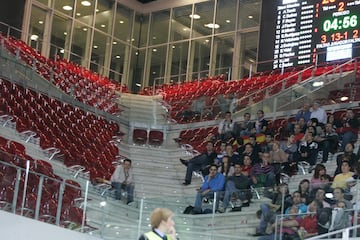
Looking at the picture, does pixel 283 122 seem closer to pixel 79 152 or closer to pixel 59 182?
pixel 79 152

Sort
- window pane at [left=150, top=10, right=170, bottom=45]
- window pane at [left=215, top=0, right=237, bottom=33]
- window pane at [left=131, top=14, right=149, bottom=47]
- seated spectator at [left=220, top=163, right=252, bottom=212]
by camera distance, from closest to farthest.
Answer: seated spectator at [left=220, top=163, right=252, bottom=212] < window pane at [left=215, top=0, right=237, bottom=33] < window pane at [left=150, top=10, right=170, bottom=45] < window pane at [left=131, top=14, right=149, bottom=47]

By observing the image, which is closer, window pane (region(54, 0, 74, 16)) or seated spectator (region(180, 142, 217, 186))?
seated spectator (region(180, 142, 217, 186))

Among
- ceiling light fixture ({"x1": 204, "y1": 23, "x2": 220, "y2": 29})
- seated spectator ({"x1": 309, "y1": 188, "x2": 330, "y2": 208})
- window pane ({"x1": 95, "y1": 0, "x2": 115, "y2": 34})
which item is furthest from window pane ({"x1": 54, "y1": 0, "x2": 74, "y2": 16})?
seated spectator ({"x1": 309, "y1": 188, "x2": 330, "y2": 208})

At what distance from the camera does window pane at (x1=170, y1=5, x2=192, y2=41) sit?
98.6 feet

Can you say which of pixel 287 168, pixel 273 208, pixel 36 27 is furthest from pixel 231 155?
pixel 36 27

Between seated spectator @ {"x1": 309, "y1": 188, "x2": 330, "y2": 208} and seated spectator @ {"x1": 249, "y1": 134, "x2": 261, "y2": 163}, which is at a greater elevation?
seated spectator @ {"x1": 249, "y1": 134, "x2": 261, "y2": 163}

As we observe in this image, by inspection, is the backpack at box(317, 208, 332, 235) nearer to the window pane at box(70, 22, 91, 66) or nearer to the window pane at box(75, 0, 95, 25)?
the window pane at box(70, 22, 91, 66)

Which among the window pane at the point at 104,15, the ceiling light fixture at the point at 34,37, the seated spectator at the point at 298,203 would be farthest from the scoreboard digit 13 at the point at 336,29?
the window pane at the point at 104,15

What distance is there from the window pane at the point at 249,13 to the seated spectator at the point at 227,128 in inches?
353

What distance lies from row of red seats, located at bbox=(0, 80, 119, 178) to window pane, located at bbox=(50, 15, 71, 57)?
706 cm

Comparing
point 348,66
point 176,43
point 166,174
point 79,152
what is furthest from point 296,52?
point 176,43

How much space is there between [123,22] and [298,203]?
20053 mm

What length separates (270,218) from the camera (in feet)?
37.7

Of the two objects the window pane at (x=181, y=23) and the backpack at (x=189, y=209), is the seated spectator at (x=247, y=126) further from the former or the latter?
the window pane at (x=181, y=23)
